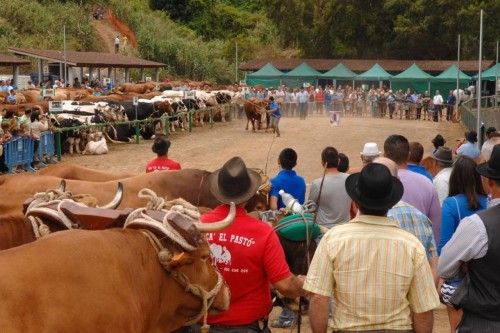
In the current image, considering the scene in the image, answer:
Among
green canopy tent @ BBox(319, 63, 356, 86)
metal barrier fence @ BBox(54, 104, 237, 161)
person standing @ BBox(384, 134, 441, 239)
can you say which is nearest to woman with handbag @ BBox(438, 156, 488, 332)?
person standing @ BBox(384, 134, 441, 239)

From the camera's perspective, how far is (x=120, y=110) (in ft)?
92.3

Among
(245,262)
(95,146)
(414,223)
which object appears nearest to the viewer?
(245,262)

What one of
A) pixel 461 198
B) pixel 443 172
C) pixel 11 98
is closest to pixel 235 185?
pixel 461 198

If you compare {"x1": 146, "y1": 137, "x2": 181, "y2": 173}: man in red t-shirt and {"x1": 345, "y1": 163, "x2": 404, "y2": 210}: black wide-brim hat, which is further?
{"x1": 146, "y1": 137, "x2": 181, "y2": 173}: man in red t-shirt

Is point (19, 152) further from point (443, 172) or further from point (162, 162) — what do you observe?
point (443, 172)

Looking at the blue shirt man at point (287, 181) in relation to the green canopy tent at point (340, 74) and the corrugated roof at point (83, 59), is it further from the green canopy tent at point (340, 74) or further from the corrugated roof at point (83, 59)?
the green canopy tent at point (340, 74)

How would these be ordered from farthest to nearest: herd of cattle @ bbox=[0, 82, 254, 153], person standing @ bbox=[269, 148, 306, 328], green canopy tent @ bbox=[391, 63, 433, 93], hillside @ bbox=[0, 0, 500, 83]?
hillside @ bbox=[0, 0, 500, 83], green canopy tent @ bbox=[391, 63, 433, 93], herd of cattle @ bbox=[0, 82, 254, 153], person standing @ bbox=[269, 148, 306, 328]

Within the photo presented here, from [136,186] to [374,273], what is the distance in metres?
5.82

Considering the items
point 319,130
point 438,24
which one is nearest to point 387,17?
point 438,24

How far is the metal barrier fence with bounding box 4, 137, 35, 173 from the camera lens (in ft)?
62.3

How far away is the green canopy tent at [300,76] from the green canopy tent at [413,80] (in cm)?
542

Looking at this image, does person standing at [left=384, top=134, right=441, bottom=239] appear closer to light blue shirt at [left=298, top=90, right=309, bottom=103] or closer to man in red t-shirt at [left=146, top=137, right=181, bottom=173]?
man in red t-shirt at [left=146, top=137, right=181, bottom=173]

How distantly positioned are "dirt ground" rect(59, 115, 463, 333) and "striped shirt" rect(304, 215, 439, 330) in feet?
35.5

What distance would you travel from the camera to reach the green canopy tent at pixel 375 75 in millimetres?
51219
